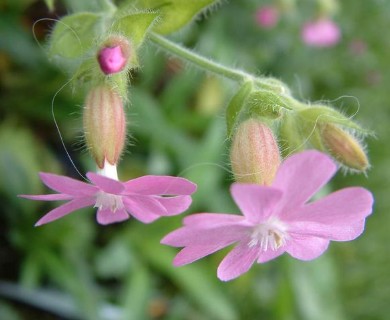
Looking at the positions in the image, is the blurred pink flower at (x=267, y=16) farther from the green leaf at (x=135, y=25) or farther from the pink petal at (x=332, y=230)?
the pink petal at (x=332, y=230)

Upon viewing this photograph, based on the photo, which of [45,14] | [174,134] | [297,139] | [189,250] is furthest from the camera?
[45,14]

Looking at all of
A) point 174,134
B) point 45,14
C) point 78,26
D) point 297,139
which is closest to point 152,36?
point 78,26

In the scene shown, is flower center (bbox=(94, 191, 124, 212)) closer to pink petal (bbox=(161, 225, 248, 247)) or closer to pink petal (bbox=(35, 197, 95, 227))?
pink petal (bbox=(35, 197, 95, 227))

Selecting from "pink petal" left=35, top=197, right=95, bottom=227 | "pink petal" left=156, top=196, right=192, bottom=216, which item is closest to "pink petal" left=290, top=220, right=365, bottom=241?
"pink petal" left=156, top=196, right=192, bottom=216

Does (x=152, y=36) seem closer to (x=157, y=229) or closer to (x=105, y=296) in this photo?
(x=157, y=229)

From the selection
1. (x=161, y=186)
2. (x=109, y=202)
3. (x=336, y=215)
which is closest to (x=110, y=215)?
(x=109, y=202)

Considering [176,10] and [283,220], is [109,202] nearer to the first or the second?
[283,220]
